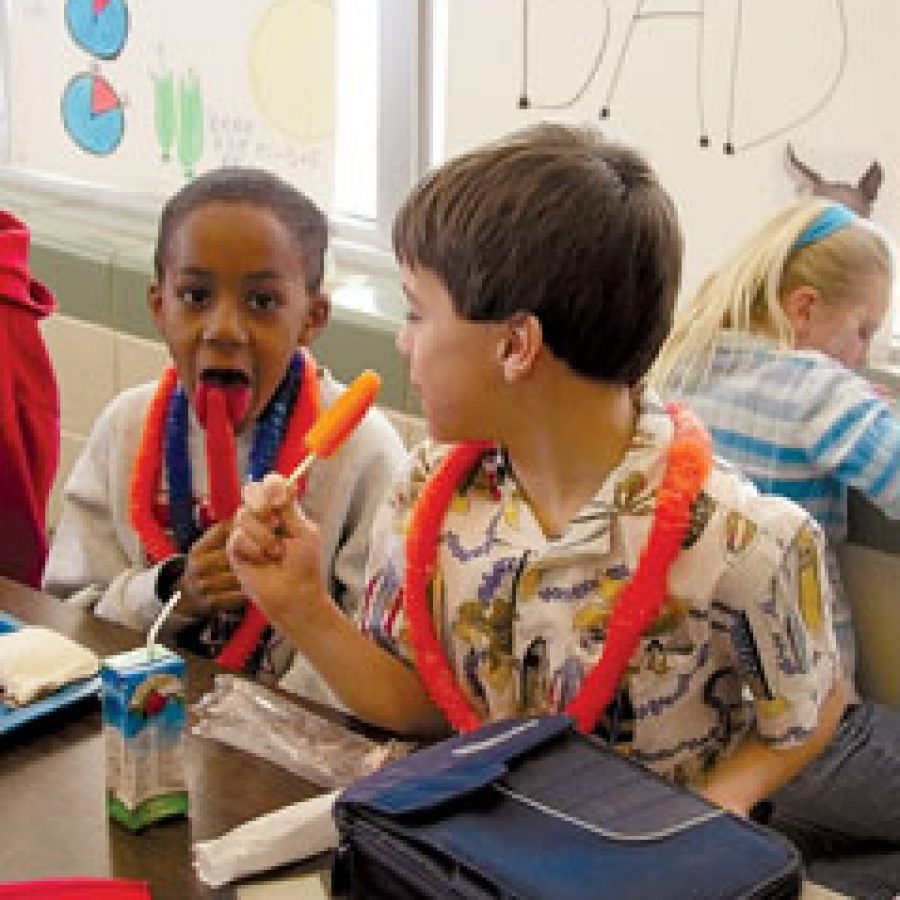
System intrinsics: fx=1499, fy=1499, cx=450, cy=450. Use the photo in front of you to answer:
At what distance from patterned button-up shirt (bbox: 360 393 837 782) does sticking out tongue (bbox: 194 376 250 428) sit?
389 mm

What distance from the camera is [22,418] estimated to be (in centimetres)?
206

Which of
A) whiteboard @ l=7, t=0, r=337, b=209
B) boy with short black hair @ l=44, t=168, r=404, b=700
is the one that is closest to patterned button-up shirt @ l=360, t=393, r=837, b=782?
boy with short black hair @ l=44, t=168, r=404, b=700

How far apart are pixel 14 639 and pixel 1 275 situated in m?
0.76

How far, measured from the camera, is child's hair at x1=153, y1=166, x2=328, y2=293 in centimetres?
165

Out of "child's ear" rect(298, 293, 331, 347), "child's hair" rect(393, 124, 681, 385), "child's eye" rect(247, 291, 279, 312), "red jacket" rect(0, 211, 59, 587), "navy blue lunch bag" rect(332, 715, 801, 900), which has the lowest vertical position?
"red jacket" rect(0, 211, 59, 587)

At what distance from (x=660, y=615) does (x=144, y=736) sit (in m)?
0.44

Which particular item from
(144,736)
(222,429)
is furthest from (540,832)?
(222,429)

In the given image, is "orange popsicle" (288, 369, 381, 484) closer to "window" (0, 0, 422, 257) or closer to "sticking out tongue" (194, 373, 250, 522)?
"sticking out tongue" (194, 373, 250, 522)

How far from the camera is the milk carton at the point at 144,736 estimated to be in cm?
112

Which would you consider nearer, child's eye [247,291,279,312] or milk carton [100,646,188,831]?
milk carton [100,646,188,831]

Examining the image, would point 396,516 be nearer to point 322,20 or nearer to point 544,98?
point 544,98

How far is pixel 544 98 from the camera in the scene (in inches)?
95.6

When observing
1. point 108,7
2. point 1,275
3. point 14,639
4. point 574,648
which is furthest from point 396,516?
point 108,7

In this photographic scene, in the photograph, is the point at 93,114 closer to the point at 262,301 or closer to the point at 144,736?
the point at 262,301
